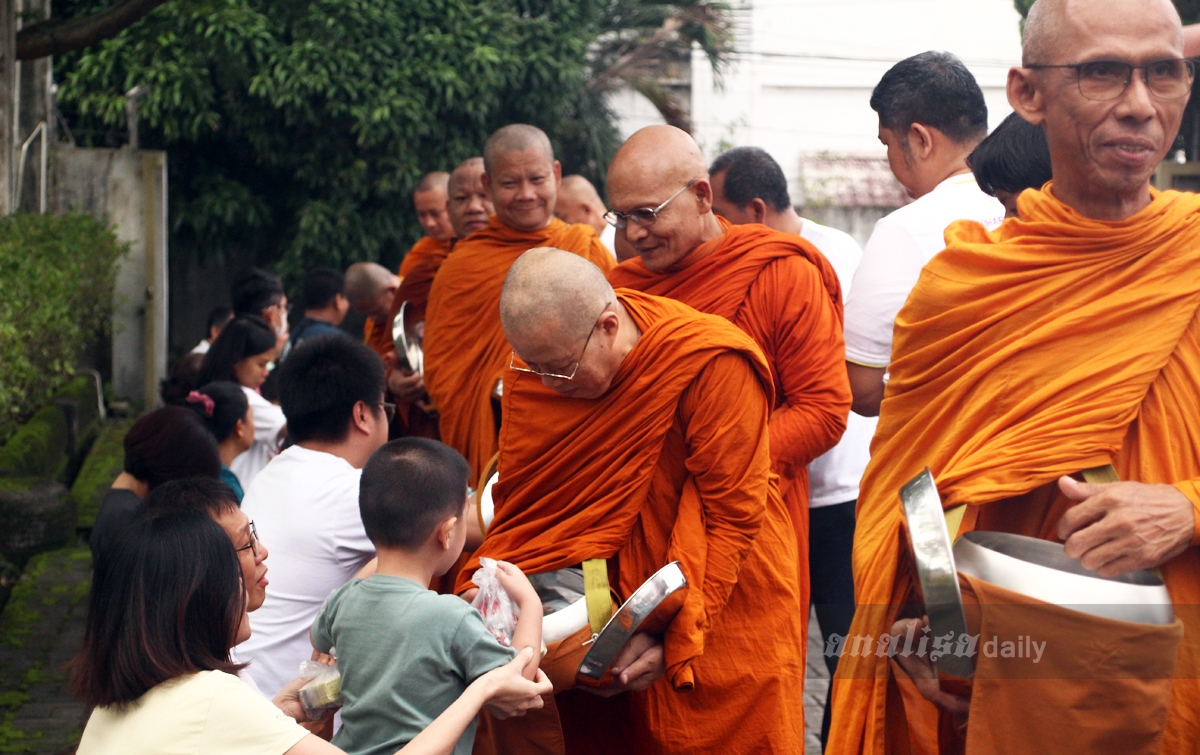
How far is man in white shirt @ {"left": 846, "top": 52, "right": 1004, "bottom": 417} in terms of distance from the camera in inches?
134

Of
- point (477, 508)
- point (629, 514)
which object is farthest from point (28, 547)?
point (629, 514)

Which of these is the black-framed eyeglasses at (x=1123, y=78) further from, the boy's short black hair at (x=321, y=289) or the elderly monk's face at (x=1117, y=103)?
the boy's short black hair at (x=321, y=289)

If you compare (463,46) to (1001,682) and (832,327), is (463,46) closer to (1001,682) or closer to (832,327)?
(832,327)

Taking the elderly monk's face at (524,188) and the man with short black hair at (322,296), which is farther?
the man with short black hair at (322,296)

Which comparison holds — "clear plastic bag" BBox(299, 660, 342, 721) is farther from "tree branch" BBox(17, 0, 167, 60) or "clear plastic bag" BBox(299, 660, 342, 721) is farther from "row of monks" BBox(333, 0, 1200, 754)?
"tree branch" BBox(17, 0, 167, 60)

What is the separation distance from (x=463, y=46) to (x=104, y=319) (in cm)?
438

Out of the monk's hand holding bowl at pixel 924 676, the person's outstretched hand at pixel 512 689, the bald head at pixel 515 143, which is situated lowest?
the person's outstretched hand at pixel 512 689

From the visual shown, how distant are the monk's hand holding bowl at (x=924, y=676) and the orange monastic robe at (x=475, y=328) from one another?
2.71 meters

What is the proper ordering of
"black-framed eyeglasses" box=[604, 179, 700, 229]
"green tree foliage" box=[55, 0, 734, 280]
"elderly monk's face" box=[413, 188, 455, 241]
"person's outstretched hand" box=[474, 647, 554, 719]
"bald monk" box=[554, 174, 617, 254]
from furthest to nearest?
"green tree foliage" box=[55, 0, 734, 280] → "elderly monk's face" box=[413, 188, 455, 241] → "bald monk" box=[554, 174, 617, 254] → "black-framed eyeglasses" box=[604, 179, 700, 229] → "person's outstretched hand" box=[474, 647, 554, 719]

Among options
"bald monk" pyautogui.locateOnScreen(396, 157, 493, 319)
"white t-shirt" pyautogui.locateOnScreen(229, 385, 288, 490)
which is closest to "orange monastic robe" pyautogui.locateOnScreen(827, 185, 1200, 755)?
"white t-shirt" pyautogui.locateOnScreen(229, 385, 288, 490)

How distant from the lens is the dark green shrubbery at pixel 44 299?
6480 mm

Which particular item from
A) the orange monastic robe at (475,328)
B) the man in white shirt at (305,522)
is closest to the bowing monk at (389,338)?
the orange monastic robe at (475,328)

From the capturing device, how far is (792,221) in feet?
16.0

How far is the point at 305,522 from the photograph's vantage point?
11.2 feet
